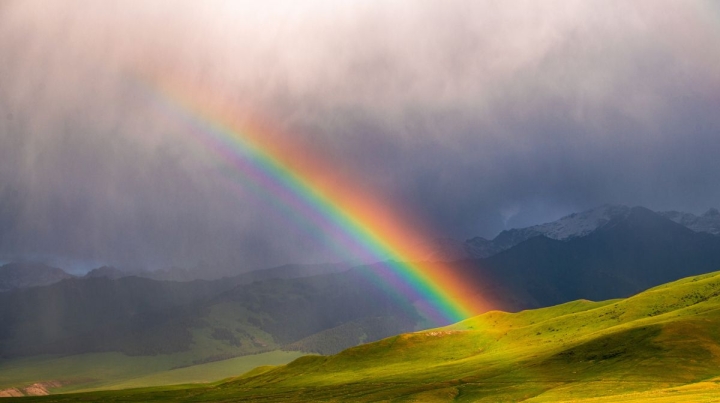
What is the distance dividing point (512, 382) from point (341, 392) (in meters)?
52.0

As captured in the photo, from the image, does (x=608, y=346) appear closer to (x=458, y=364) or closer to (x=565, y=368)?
(x=565, y=368)

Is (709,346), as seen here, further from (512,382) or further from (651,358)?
(512,382)

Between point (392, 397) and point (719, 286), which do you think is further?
point (719, 286)

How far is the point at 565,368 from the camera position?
462 feet

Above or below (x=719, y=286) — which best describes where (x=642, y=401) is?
below

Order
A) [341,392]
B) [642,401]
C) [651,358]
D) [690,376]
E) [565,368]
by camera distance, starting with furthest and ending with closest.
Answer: [341,392]
[565,368]
[651,358]
[690,376]
[642,401]

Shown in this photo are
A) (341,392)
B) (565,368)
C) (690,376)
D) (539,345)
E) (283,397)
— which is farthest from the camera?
(539,345)

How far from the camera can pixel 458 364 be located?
612ft

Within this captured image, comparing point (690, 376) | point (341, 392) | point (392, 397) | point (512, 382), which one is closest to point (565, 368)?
point (512, 382)

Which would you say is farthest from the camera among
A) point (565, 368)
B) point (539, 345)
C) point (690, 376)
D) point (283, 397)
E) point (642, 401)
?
point (539, 345)

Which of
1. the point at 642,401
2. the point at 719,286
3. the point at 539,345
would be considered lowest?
the point at 642,401

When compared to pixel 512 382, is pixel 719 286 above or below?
above

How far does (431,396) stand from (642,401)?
61957 mm

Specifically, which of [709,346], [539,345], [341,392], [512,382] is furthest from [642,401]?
[539,345]
